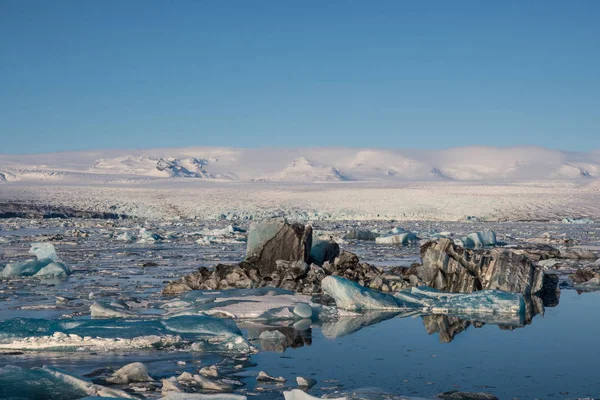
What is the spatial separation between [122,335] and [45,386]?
5.12ft

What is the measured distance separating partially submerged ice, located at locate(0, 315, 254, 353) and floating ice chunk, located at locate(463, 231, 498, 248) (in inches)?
487

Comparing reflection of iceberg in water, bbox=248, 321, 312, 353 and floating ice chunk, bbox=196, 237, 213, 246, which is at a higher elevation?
reflection of iceberg in water, bbox=248, 321, 312, 353

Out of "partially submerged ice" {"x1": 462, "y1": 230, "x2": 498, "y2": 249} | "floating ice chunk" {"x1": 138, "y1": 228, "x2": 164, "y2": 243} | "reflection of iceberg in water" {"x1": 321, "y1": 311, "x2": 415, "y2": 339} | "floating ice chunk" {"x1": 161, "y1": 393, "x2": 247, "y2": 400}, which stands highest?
"partially submerged ice" {"x1": 462, "y1": 230, "x2": 498, "y2": 249}

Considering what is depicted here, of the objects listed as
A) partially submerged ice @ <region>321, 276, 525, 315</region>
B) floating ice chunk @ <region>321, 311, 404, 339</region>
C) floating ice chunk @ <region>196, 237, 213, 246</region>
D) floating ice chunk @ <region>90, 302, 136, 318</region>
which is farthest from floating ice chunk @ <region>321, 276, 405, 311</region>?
floating ice chunk @ <region>196, 237, 213, 246</region>

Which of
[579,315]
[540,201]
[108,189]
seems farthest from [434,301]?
[108,189]

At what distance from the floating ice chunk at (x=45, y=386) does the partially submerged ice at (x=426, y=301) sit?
3.97 m

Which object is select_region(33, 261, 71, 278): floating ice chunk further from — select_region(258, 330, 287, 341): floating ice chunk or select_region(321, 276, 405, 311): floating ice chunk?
select_region(258, 330, 287, 341): floating ice chunk

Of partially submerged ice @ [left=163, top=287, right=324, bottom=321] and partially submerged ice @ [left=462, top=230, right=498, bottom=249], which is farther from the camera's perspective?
partially submerged ice @ [left=462, top=230, right=498, bottom=249]

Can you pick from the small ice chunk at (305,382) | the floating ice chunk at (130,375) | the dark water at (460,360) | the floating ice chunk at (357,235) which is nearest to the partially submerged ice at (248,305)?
the dark water at (460,360)

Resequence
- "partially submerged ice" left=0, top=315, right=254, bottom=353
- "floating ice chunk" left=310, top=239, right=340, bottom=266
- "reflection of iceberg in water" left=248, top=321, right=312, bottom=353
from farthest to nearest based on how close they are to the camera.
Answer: "floating ice chunk" left=310, top=239, right=340, bottom=266 → "reflection of iceberg in water" left=248, top=321, right=312, bottom=353 → "partially submerged ice" left=0, top=315, right=254, bottom=353

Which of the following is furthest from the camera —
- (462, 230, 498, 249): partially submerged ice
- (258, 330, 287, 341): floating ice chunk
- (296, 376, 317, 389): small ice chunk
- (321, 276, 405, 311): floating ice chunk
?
(462, 230, 498, 249): partially submerged ice

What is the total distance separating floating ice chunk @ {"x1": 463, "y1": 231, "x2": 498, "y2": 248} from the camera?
17.8m

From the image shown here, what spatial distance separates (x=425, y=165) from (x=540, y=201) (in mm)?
113501

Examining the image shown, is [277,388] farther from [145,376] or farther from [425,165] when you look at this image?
[425,165]
